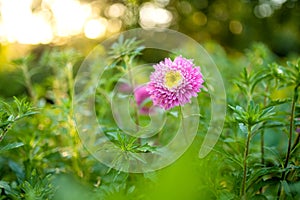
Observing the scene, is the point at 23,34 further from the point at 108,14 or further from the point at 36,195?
the point at 108,14

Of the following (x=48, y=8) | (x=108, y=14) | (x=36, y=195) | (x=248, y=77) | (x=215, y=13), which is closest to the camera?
(x=36, y=195)

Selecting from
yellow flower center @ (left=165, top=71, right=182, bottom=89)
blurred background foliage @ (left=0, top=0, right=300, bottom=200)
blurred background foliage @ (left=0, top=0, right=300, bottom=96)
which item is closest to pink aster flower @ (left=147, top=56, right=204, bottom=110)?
yellow flower center @ (left=165, top=71, right=182, bottom=89)

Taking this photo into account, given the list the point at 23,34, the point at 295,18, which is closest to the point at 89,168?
the point at 23,34

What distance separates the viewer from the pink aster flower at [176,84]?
76 centimetres

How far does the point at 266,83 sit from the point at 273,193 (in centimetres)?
35

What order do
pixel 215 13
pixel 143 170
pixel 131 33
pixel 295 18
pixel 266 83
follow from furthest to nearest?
1. pixel 215 13
2. pixel 295 18
3. pixel 131 33
4. pixel 266 83
5. pixel 143 170

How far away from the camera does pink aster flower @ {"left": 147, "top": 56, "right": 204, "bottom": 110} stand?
759 millimetres

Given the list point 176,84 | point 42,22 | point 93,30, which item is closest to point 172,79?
point 176,84

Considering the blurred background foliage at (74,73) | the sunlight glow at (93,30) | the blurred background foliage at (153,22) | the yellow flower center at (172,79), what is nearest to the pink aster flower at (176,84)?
the yellow flower center at (172,79)

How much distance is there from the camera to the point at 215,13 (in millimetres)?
6383

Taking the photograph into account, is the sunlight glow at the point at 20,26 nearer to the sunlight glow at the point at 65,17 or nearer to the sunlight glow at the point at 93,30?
the sunlight glow at the point at 65,17

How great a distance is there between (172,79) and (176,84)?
0.04ft

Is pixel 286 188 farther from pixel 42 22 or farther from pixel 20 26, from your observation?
pixel 42 22

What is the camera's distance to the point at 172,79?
0.77 metres
